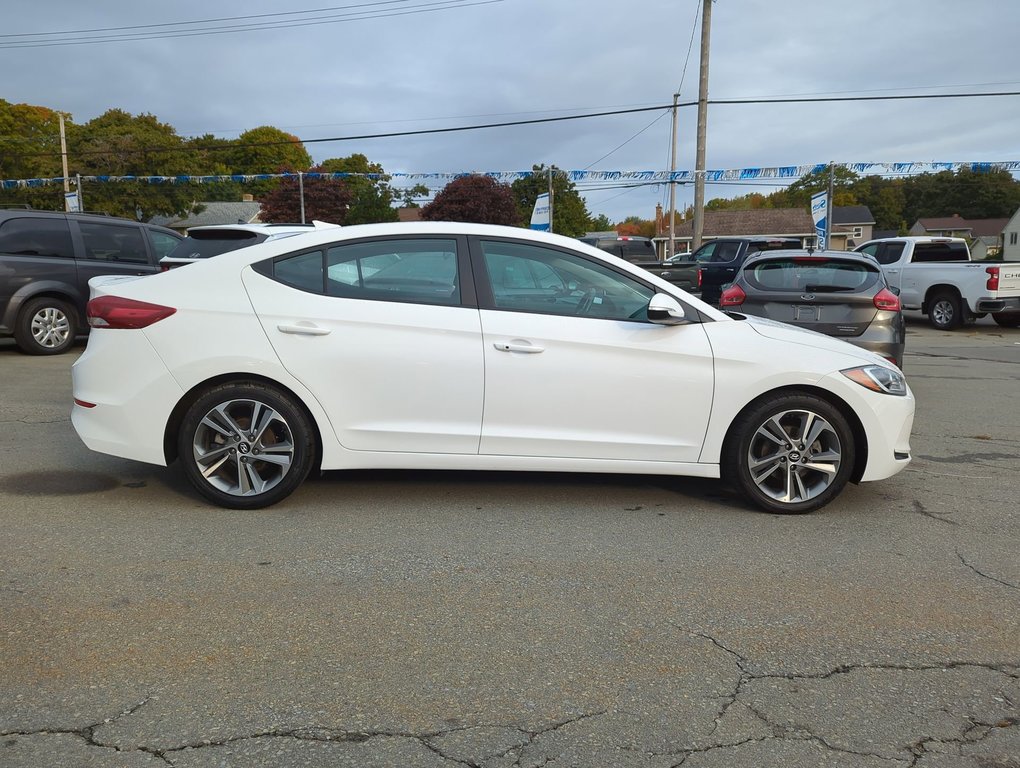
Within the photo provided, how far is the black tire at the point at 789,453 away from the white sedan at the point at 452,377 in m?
0.01

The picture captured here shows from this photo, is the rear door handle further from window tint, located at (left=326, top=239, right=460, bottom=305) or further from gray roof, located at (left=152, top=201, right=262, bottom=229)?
gray roof, located at (left=152, top=201, right=262, bottom=229)

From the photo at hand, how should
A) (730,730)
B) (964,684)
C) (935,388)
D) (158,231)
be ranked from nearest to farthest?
(730,730) < (964,684) < (935,388) < (158,231)

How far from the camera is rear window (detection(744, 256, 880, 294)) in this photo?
809cm

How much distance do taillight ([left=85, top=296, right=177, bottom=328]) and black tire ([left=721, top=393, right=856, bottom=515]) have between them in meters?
3.32

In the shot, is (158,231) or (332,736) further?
(158,231)

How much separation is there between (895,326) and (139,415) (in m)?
6.59

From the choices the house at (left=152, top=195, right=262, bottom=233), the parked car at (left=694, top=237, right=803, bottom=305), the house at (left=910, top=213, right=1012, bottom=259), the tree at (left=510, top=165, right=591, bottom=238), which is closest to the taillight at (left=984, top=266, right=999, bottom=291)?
the parked car at (left=694, top=237, right=803, bottom=305)

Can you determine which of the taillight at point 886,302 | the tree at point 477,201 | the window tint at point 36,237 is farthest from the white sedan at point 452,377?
the tree at point 477,201

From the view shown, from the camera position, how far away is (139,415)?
466 centimetres

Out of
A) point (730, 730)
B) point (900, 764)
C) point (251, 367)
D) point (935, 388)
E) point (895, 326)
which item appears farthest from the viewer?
point (935, 388)

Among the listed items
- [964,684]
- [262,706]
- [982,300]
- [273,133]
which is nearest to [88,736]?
[262,706]

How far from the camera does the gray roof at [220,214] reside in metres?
70.4

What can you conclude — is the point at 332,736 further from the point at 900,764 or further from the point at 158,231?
the point at 158,231

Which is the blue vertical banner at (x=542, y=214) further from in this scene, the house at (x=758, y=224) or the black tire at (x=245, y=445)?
the house at (x=758, y=224)
